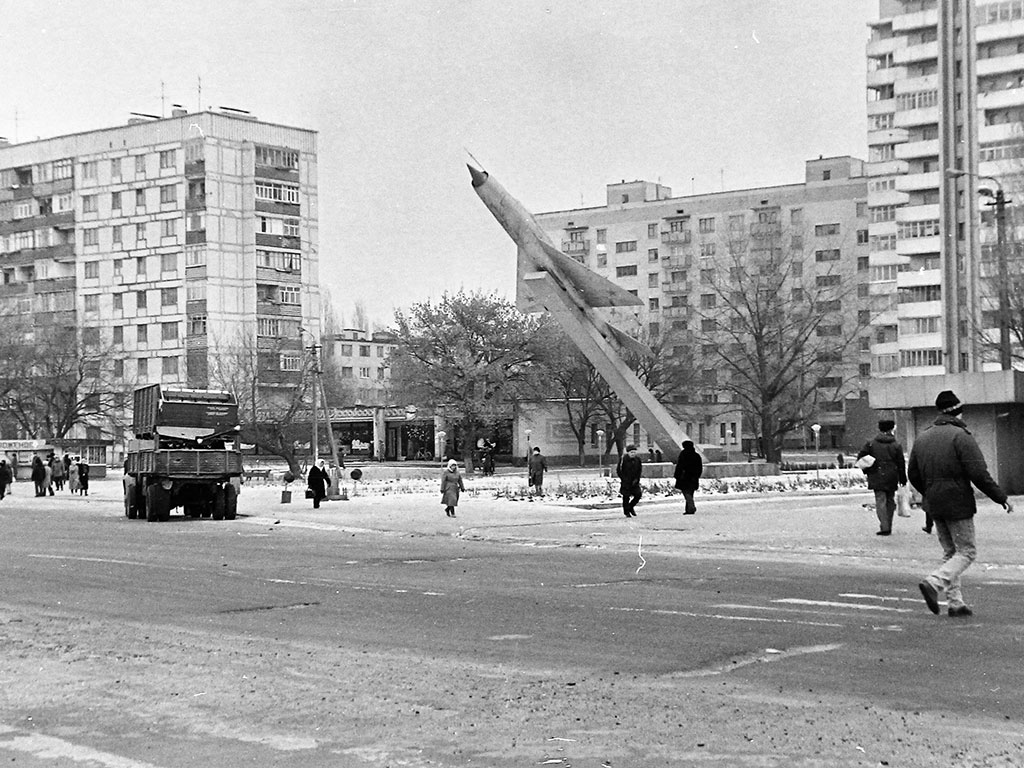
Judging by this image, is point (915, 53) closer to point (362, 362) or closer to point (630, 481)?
point (362, 362)

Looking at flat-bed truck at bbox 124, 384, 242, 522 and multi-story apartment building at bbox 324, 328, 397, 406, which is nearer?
flat-bed truck at bbox 124, 384, 242, 522

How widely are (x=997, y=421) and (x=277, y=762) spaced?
26338mm

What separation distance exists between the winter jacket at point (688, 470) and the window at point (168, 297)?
232ft

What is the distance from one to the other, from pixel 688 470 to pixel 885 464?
32.4ft

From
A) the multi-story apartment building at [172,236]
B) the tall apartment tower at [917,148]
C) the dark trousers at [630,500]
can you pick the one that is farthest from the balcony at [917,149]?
the dark trousers at [630,500]

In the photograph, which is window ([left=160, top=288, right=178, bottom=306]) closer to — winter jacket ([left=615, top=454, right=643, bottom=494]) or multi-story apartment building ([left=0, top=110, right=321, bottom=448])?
multi-story apartment building ([left=0, top=110, right=321, bottom=448])

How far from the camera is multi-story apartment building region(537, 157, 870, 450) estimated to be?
96.2m

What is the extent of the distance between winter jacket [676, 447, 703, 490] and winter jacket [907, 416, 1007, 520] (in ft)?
62.7

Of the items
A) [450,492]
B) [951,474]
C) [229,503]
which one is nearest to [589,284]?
[229,503]

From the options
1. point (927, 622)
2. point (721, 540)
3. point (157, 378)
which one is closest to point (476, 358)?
point (157, 378)

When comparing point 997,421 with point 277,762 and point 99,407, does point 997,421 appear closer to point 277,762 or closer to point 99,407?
point 277,762

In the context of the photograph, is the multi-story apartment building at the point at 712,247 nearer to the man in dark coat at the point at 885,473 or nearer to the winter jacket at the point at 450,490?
the winter jacket at the point at 450,490

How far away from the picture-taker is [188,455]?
119 ft

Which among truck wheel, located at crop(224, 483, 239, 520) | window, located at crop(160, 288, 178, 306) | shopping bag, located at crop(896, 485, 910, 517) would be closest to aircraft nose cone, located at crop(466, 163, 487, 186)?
truck wheel, located at crop(224, 483, 239, 520)
